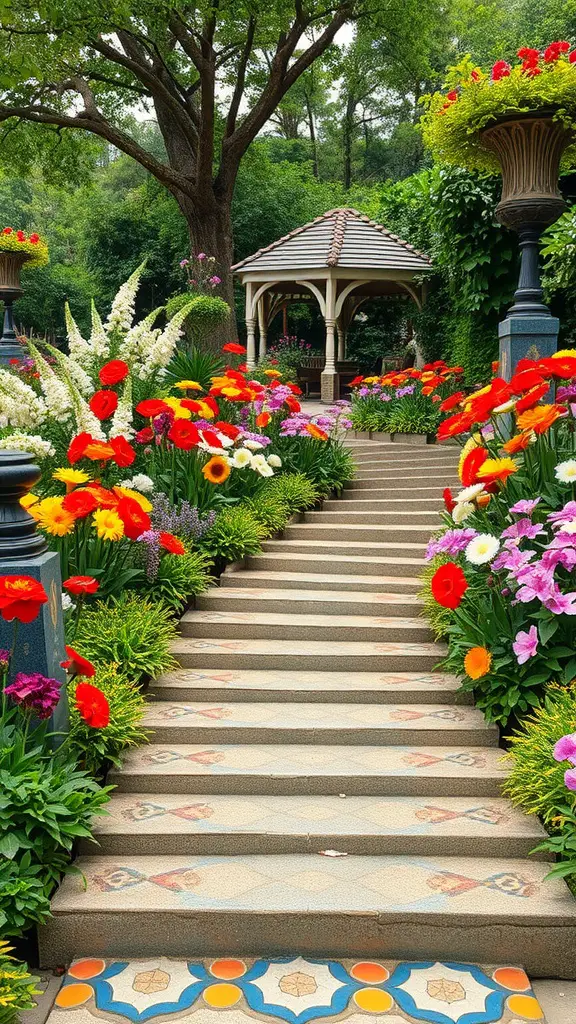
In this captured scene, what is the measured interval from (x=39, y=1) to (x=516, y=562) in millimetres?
10478

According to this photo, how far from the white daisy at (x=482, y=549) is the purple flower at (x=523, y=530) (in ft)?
0.23

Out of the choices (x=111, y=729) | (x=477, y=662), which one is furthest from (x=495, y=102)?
(x=111, y=729)

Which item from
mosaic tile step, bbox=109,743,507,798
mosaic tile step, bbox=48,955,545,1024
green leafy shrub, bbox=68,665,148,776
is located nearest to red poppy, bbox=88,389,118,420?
green leafy shrub, bbox=68,665,148,776

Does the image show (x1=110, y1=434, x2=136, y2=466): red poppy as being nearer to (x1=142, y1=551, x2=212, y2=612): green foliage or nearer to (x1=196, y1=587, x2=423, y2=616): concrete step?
(x1=142, y1=551, x2=212, y2=612): green foliage

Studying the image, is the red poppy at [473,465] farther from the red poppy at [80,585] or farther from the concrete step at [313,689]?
the red poppy at [80,585]

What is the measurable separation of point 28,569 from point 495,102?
4.12 meters

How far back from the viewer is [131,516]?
3586 mm

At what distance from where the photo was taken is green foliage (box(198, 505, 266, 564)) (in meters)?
5.89

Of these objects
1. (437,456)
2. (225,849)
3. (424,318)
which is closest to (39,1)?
(424,318)

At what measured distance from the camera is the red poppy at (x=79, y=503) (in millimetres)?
3590

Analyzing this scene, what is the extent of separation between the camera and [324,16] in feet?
47.0

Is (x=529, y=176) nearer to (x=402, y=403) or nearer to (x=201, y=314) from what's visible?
(x=402, y=403)

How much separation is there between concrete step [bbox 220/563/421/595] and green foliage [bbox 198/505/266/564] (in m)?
0.15

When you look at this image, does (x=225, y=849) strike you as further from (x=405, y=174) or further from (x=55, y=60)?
(x=405, y=174)
